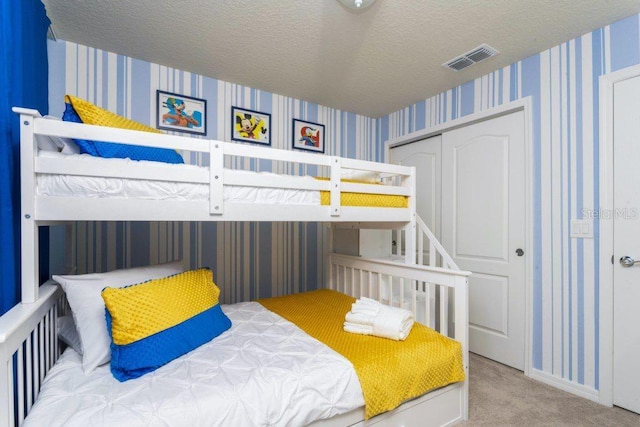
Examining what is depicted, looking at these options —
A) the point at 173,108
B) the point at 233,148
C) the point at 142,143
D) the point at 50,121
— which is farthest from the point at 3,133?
the point at 173,108

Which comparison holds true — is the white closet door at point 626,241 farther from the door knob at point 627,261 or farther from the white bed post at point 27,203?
the white bed post at point 27,203

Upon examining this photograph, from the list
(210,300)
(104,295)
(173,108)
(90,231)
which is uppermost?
(173,108)

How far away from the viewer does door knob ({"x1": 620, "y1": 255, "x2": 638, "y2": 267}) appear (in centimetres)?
178

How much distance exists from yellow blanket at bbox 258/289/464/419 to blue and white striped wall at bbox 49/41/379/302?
1123 mm

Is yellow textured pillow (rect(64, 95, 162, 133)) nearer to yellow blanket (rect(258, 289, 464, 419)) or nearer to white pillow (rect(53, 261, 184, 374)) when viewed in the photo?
white pillow (rect(53, 261, 184, 374))

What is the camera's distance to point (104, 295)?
1169mm

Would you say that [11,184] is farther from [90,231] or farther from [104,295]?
[90,231]

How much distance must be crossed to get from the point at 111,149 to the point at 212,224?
4.80 feet

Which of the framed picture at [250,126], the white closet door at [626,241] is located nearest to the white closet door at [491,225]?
the white closet door at [626,241]

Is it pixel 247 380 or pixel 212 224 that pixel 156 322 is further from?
pixel 212 224

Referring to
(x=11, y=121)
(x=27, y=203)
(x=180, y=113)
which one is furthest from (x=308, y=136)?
(x=27, y=203)

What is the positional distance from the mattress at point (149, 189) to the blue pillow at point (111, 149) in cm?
6

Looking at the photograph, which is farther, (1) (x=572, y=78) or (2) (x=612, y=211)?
(1) (x=572, y=78)

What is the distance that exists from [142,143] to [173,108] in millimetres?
1420
